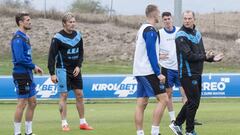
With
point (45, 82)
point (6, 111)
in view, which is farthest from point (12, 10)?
point (6, 111)

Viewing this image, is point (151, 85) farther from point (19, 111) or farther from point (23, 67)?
point (19, 111)

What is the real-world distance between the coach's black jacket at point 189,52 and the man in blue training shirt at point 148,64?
574 millimetres

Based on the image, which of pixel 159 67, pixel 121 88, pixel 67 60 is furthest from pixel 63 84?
pixel 121 88

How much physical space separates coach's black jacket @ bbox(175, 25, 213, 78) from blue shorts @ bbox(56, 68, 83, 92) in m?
2.71

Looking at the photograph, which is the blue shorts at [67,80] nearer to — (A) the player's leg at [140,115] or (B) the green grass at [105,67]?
(A) the player's leg at [140,115]

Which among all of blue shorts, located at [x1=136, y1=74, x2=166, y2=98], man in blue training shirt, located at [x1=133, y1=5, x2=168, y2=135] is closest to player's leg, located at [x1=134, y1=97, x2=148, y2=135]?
man in blue training shirt, located at [x1=133, y1=5, x2=168, y2=135]

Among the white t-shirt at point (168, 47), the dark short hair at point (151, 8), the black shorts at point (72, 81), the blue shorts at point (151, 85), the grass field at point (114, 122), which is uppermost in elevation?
the dark short hair at point (151, 8)

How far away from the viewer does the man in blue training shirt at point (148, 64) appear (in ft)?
38.4

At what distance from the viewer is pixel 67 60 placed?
14164mm

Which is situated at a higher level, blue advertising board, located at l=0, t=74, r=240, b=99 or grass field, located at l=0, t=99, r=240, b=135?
grass field, located at l=0, t=99, r=240, b=135

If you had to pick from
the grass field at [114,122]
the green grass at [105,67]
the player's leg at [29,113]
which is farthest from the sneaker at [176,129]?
the green grass at [105,67]

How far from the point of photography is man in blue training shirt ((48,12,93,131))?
1403cm

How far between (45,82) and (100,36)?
75.6 ft

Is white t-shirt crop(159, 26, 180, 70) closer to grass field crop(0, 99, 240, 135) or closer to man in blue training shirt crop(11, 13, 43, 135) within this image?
grass field crop(0, 99, 240, 135)
